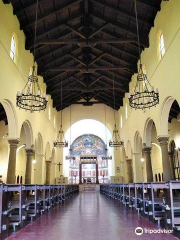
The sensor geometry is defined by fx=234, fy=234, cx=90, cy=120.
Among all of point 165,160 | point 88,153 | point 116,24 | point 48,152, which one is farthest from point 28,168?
point 88,153

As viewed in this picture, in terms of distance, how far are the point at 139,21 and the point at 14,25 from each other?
Result: 20.6ft

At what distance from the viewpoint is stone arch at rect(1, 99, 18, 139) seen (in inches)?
422

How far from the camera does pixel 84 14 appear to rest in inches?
497

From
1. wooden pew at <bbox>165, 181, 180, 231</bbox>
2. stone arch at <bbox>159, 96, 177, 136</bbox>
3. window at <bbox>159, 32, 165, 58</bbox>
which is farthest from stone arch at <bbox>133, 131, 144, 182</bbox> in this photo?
wooden pew at <bbox>165, 181, 180, 231</bbox>

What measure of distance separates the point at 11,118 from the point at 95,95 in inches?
514

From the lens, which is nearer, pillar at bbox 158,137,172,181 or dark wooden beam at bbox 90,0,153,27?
pillar at bbox 158,137,172,181

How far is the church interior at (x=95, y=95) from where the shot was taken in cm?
542

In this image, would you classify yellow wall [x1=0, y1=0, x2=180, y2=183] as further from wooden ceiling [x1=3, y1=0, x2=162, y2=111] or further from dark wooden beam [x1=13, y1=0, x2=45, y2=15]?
wooden ceiling [x1=3, y1=0, x2=162, y2=111]

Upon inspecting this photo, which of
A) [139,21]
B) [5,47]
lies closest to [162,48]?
[139,21]

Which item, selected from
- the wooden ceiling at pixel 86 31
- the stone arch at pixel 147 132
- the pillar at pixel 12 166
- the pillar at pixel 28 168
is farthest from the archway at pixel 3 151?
the stone arch at pixel 147 132

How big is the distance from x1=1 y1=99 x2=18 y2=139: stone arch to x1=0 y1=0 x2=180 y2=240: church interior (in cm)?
5

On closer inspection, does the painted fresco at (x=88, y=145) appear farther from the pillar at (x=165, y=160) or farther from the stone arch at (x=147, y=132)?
the pillar at (x=165, y=160)

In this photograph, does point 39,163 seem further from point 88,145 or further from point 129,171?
point 88,145

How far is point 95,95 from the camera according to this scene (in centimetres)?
2327
